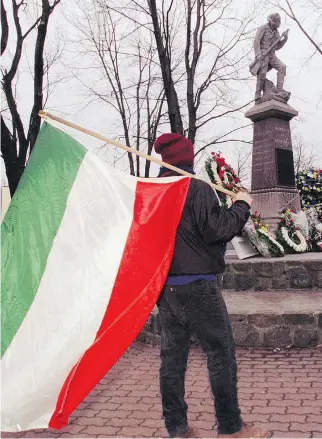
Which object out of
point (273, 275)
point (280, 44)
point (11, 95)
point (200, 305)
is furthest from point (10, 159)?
point (200, 305)

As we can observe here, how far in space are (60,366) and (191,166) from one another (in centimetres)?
143

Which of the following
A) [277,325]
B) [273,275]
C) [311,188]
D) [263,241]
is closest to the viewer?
[277,325]

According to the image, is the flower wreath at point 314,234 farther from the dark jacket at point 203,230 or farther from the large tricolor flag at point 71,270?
the large tricolor flag at point 71,270

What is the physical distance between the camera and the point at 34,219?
2.87 metres

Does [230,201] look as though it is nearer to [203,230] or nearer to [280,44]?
[280,44]

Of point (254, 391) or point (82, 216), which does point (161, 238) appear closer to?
point (82, 216)

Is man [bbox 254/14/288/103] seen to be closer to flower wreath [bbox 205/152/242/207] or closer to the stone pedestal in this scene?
the stone pedestal

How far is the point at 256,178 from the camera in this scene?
1066 cm

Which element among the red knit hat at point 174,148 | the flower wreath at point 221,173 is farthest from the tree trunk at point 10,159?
the red knit hat at point 174,148

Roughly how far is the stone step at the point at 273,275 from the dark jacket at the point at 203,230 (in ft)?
15.8

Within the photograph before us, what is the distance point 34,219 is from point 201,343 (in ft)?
4.03

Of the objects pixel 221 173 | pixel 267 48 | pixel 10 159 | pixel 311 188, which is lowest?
pixel 221 173

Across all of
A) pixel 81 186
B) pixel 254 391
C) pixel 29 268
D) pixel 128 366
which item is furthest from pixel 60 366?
pixel 128 366

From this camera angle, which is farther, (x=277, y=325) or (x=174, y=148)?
(x=277, y=325)
